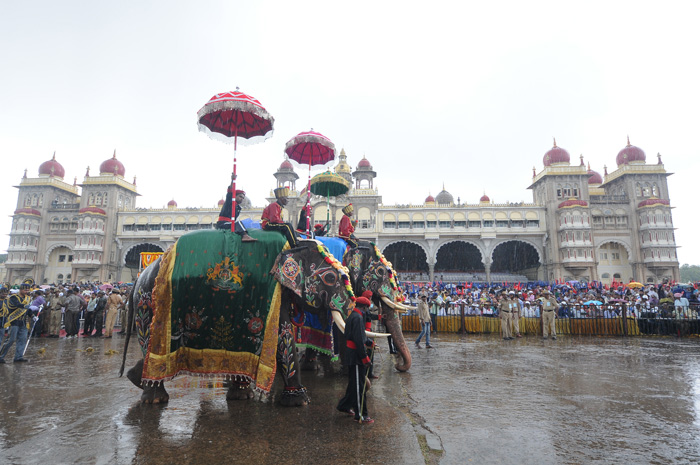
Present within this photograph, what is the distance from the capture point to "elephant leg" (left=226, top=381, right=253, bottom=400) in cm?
486

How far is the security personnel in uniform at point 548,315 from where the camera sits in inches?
479

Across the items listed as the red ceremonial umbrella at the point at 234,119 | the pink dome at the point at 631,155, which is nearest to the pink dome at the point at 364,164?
the pink dome at the point at 631,155

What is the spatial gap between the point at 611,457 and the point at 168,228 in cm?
4153

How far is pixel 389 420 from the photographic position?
403 centimetres

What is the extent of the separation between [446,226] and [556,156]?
1360 centimetres

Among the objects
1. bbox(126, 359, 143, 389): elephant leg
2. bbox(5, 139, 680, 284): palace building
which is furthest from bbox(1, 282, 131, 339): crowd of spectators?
bbox(5, 139, 680, 284): palace building

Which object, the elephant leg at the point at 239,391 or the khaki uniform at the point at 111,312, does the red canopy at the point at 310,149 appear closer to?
the elephant leg at the point at 239,391

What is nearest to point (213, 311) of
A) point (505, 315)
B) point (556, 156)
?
point (505, 315)

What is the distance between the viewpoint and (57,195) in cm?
4331

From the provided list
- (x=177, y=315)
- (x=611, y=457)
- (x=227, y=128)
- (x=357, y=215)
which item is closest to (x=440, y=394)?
(x=611, y=457)

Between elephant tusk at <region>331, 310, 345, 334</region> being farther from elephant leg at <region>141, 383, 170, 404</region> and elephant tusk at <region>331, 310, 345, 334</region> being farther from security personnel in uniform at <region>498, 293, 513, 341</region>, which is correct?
security personnel in uniform at <region>498, 293, 513, 341</region>

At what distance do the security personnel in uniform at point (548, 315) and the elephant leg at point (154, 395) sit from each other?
11.2 m

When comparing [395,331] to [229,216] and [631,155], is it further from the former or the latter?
[631,155]

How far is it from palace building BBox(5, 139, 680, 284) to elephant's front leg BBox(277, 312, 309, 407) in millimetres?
29435
